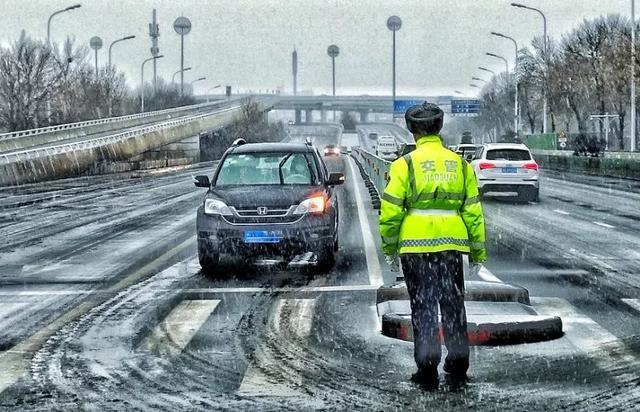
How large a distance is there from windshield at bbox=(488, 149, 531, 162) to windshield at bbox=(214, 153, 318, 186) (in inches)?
640

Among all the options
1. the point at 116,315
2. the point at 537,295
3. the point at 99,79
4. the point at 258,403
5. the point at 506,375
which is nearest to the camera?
the point at 258,403

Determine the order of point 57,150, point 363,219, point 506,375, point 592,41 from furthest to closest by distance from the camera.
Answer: point 592,41
point 57,150
point 363,219
point 506,375

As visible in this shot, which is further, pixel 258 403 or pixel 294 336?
pixel 294 336

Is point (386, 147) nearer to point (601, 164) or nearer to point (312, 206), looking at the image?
point (601, 164)

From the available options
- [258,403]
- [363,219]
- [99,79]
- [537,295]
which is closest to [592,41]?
[99,79]

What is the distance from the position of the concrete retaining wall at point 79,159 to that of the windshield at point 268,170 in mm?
27800

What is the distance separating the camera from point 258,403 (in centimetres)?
595

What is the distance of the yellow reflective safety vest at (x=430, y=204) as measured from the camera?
6.15m

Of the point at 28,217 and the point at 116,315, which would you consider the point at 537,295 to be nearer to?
the point at 116,315

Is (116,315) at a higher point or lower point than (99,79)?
lower

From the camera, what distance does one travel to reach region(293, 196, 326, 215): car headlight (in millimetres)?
12641

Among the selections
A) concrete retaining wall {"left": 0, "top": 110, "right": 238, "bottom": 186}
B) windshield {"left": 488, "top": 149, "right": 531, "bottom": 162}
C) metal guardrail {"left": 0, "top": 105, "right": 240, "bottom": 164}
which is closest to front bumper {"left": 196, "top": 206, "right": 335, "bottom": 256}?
windshield {"left": 488, "top": 149, "right": 531, "bottom": 162}

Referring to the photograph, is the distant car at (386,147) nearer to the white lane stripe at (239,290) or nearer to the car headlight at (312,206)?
the car headlight at (312,206)

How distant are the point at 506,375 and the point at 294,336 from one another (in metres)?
2.06
